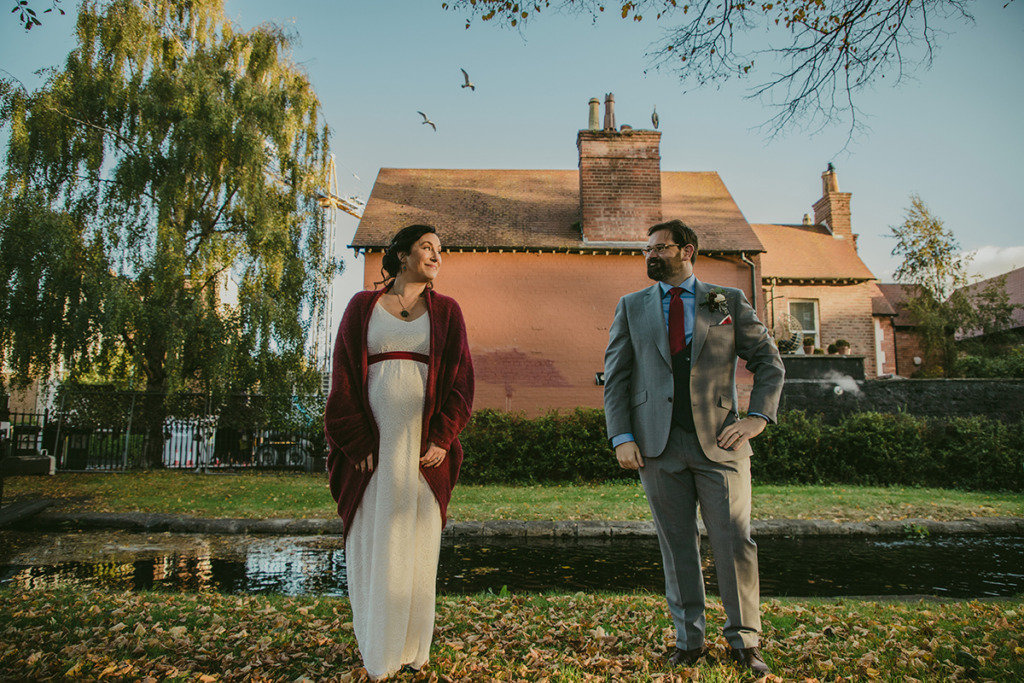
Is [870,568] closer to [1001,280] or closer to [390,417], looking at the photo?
[390,417]

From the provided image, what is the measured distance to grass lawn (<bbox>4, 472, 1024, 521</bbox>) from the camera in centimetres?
857

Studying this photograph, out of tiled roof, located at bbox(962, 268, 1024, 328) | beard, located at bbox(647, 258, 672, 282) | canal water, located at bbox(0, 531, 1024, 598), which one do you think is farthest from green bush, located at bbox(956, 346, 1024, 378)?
beard, located at bbox(647, 258, 672, 282)

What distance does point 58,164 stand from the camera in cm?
1272

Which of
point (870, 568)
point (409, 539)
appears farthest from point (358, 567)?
point (870, 568)

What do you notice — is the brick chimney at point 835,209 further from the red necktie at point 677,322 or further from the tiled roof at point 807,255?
the red necktie at point 677,322

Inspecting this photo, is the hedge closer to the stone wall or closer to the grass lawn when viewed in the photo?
the grass lawn

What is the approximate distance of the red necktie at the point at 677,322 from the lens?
317 cm

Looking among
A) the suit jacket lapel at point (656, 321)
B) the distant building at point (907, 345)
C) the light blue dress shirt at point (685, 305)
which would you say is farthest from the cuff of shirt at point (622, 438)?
the distant building at point (907, 345)

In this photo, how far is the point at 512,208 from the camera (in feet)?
59.5

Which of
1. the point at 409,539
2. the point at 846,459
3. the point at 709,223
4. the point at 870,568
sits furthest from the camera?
the point at 709,223

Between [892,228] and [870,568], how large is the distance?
2318 cm

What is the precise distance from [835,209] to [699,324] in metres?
24.5

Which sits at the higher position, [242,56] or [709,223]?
[242,56]

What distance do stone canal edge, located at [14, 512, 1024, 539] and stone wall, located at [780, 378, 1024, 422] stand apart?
661 cm
